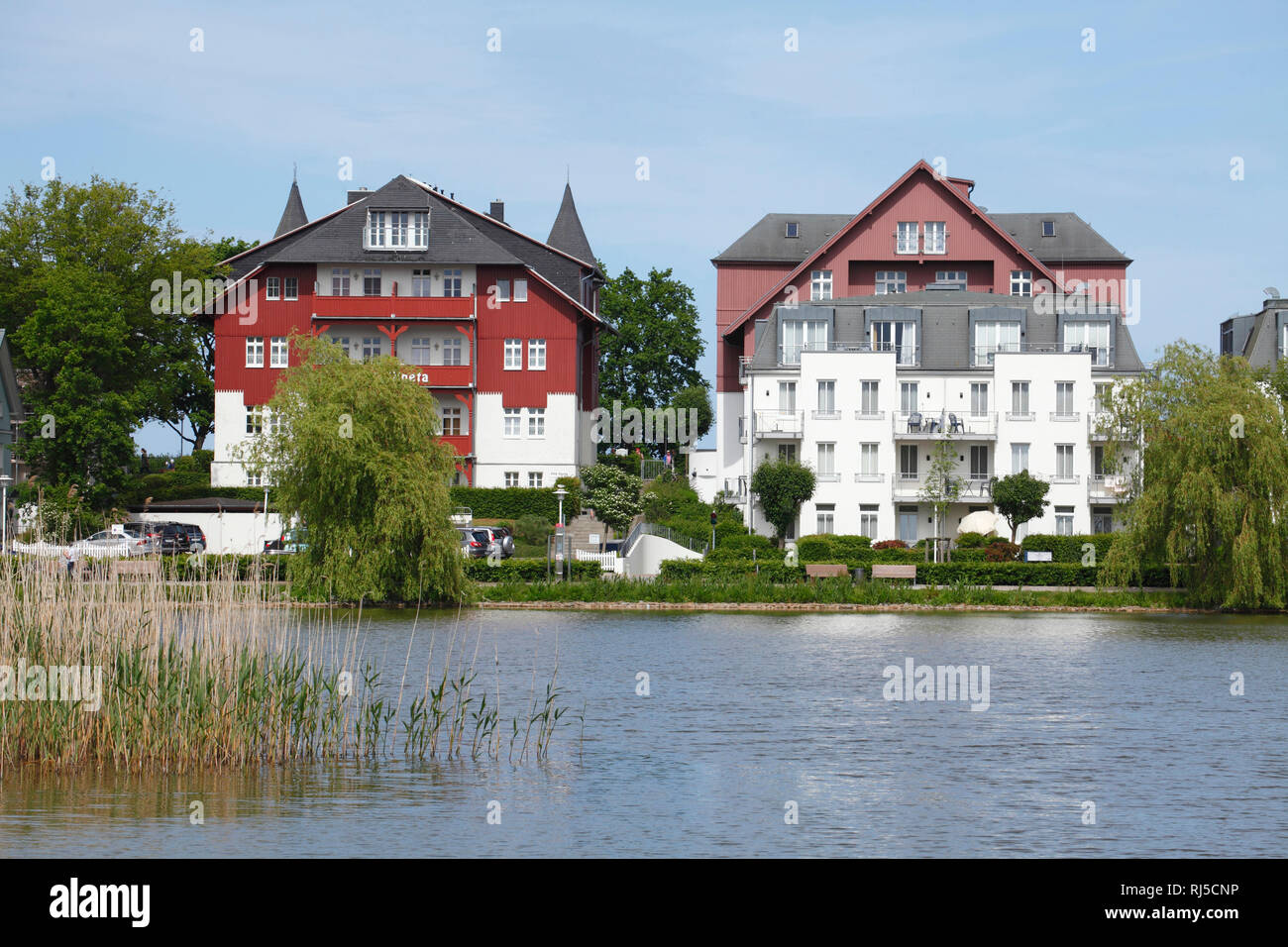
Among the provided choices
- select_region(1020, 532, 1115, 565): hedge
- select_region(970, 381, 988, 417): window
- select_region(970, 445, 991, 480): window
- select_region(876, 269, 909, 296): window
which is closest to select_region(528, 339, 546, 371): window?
select_region(876, 269, 909, 296): window

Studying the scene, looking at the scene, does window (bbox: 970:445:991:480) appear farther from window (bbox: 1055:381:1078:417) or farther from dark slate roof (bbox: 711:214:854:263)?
dark slate roof (bbox: 711:214:854:263)

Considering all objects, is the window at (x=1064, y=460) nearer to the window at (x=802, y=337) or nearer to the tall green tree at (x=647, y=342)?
the window at (x=802, y=337)

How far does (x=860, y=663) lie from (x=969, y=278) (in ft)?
177

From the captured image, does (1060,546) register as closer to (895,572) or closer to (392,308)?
(895,572)

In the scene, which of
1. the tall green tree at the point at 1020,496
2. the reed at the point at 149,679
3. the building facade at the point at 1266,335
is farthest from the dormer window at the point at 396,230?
the reed at the point at 149,679

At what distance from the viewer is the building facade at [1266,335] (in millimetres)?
82438

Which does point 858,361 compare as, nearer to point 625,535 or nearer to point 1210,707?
point 625,535

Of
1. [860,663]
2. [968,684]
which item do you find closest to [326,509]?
[860,663]

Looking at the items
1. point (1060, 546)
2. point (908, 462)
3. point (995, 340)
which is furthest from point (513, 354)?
point (1060, 546)

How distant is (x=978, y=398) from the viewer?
71562 millimetres

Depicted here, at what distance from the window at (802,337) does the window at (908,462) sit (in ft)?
21.6

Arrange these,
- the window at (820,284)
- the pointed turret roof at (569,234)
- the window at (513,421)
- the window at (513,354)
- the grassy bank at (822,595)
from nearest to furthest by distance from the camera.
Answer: the grassy bank at (822,595), the window at (513,421), the window at (513,354), the window at (820,284), the pointed turret roof at (569,234)

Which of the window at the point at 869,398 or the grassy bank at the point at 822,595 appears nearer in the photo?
the grassy bank at the point at 822,595

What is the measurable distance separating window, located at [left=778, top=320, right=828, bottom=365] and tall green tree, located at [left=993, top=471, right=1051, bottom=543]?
11.9 m
